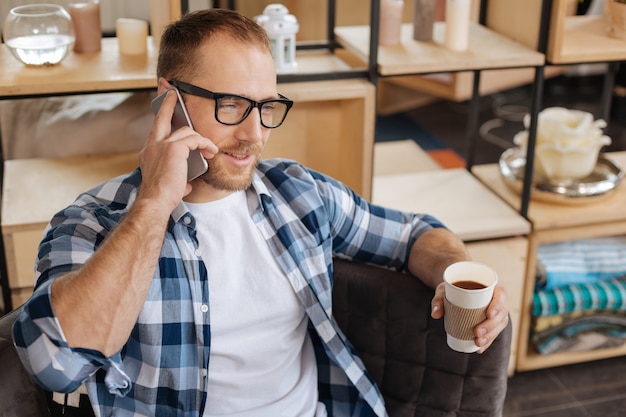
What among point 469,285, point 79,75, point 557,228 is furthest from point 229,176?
point 557,228

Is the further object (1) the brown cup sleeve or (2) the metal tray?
(2) the metal tray

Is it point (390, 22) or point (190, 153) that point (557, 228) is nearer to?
point (390, 22)

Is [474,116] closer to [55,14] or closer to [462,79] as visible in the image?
[55,14]

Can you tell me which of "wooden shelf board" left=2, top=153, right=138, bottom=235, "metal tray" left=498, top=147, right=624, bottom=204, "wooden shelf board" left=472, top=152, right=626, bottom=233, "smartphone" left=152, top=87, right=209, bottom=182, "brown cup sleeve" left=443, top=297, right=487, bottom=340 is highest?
"smartphone" left=152, top=87, right=209, bottom=182

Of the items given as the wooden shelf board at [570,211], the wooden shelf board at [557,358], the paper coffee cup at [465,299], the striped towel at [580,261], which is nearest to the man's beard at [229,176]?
the paper coffee cup at [465,299]

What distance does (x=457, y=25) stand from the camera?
7.01ft

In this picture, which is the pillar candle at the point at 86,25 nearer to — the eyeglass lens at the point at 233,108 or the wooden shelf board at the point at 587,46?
the eyeglass lens at the point at 233,108

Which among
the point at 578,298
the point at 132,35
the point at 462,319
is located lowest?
the point at 578,298

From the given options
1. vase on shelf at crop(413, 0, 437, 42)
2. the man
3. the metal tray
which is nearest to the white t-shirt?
the man

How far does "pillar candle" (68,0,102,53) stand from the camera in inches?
79.9

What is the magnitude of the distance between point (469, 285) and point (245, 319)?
0.39 metres

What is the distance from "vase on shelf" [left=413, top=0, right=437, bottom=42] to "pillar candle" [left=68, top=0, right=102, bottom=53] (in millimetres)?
824

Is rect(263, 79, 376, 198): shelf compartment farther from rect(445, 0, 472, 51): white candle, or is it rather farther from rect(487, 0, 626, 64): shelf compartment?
rect(487, 0, 626, 64): shelf compartment

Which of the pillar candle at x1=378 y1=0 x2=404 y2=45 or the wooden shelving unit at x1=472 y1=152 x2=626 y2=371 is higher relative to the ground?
the pillar candle at x1=378 y1=0 x2=404 y2=45
